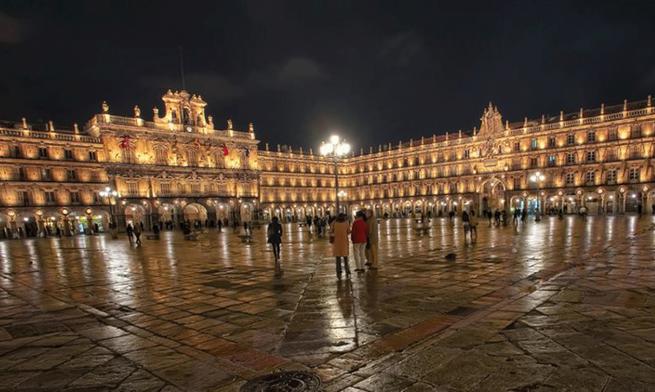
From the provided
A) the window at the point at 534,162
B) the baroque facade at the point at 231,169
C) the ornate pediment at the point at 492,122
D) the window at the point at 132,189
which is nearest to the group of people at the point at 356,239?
the baroque facade at the point at 231,169

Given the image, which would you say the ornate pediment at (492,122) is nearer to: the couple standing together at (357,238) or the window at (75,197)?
the couple standing together at (357,238)

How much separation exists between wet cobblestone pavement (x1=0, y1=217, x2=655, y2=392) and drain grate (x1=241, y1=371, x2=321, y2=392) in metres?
Result: 0.12

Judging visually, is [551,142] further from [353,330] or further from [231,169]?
[353,330]

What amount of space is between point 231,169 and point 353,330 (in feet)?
160

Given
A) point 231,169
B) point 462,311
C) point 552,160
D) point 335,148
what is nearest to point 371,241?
point 462,311

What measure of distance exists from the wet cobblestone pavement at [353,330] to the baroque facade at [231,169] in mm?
28467

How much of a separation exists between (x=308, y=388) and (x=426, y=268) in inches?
232

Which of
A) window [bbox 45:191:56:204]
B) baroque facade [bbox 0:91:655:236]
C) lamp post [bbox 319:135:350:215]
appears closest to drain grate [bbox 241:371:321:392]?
lamp post [bbox 319:135:350:215]

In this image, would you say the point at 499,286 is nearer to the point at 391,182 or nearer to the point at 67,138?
the point at 67,138

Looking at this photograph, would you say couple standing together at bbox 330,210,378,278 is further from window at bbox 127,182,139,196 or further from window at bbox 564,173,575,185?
window at bbox 564,173,575,185

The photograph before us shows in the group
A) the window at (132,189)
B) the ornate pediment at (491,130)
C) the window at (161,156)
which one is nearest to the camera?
the window at (132,189)

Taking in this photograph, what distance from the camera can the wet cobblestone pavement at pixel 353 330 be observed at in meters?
3.16

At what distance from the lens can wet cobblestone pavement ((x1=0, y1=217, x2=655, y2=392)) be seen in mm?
3158

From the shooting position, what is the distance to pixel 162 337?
439 centimetres
